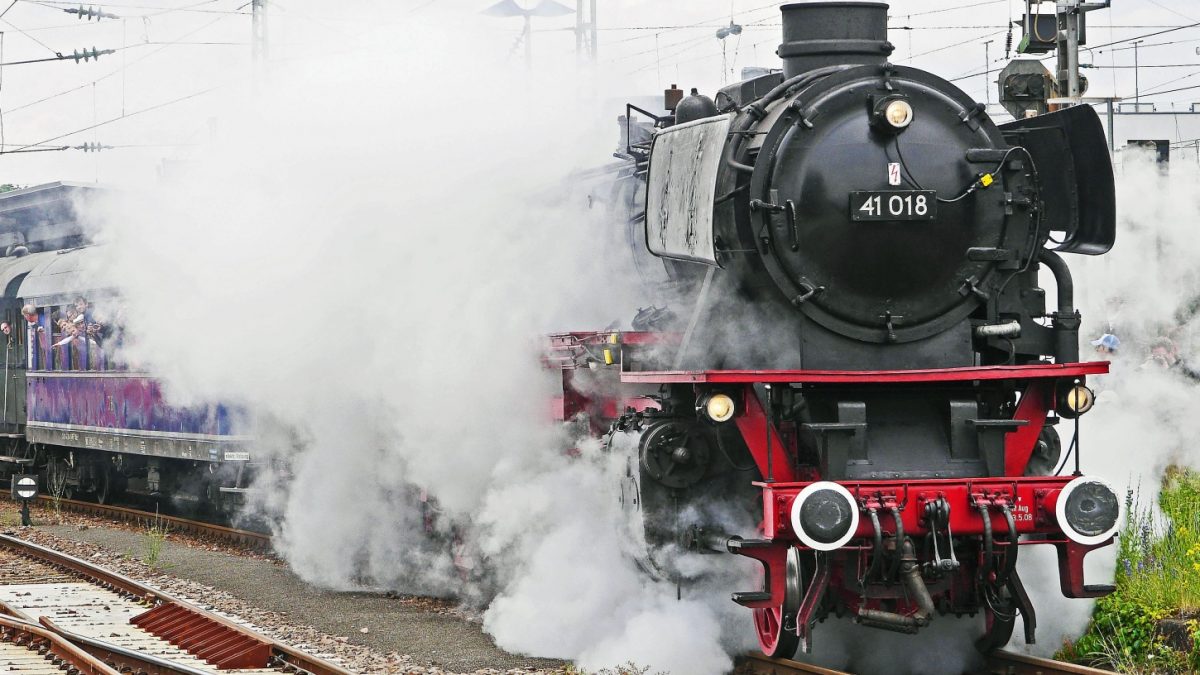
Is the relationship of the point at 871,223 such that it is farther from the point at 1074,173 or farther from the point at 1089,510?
the point at 1089,510

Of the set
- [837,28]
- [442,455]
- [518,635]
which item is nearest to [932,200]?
[837,28]

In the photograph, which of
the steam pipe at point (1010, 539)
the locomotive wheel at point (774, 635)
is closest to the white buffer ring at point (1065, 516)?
the steam pipe at point (1010, 539)

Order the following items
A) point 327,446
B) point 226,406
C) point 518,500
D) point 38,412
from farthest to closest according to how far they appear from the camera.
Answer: point 38,412, point 226,406, point 327,446, point 518,500

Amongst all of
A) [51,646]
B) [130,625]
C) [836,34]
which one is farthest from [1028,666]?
[130,625]

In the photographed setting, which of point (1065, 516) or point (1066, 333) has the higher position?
point (1066, 333)

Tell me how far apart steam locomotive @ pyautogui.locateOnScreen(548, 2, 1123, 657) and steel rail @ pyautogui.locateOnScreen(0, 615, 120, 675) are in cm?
308

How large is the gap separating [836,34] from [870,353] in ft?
5.34

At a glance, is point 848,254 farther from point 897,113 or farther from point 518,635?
point 518,635

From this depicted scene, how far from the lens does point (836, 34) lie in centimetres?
756

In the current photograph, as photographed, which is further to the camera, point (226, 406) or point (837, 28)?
point (226, 406)

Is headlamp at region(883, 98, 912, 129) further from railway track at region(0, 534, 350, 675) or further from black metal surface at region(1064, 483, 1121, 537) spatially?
railway track at region(0, 534, 350, 675)

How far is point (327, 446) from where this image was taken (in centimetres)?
1188

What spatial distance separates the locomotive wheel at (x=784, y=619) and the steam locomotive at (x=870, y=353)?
0.05 feet

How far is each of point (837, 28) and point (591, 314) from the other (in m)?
2.63
